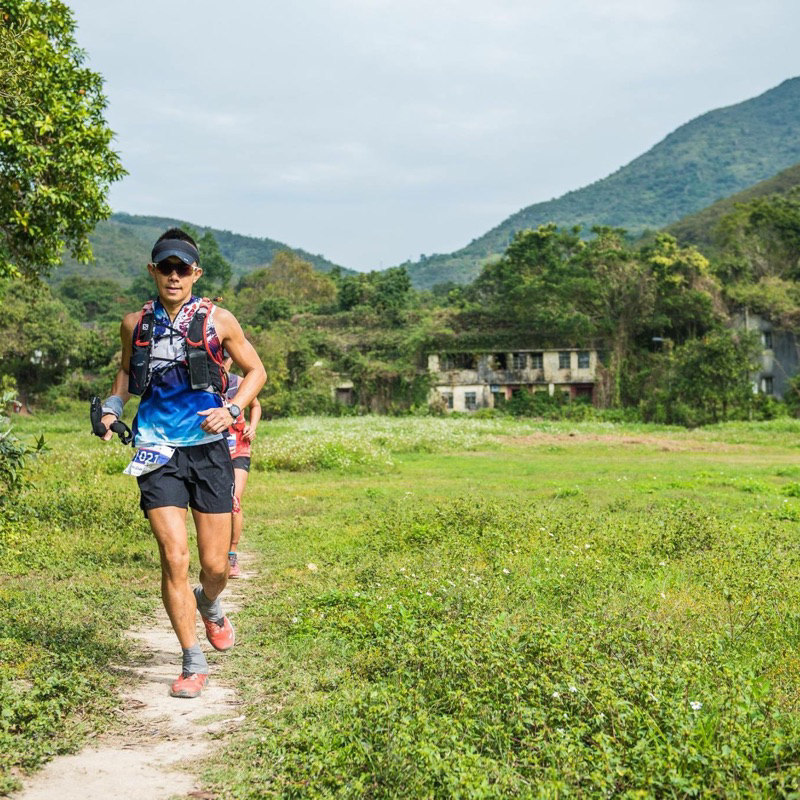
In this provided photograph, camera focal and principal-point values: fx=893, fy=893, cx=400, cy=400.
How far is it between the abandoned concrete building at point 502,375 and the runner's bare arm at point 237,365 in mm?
52362

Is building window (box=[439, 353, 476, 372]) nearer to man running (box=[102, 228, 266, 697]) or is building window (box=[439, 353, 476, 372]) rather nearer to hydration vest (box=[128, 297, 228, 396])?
man running (box=[102, 228, 266, 697])

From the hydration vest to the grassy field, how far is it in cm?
173

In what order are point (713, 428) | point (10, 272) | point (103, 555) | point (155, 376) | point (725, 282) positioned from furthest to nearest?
point (725, 282)
point (713, 428)
point (10, 272)
point (103, 555)
point (155, 376)

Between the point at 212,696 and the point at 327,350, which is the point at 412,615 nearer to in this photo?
the point at 212,696

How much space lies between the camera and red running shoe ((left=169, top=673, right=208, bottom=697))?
5.07m

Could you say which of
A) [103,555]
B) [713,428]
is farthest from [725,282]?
[103,555]

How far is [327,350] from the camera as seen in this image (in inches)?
2320

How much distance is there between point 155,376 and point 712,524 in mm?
7299

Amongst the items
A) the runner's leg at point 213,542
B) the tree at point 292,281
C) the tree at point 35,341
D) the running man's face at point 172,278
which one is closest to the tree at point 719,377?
the tree at point 35,341

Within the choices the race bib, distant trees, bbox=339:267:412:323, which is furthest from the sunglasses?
distant trees, bbox=339:267:412:323

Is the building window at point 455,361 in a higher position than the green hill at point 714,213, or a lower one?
lower

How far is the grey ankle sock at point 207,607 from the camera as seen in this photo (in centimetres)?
573

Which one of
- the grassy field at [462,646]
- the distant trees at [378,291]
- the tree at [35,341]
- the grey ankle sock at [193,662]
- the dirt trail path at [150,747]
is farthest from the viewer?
the distant trees at [378,291]

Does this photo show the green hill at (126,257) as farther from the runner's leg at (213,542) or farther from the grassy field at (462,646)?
the runner's leg at (213,542)
